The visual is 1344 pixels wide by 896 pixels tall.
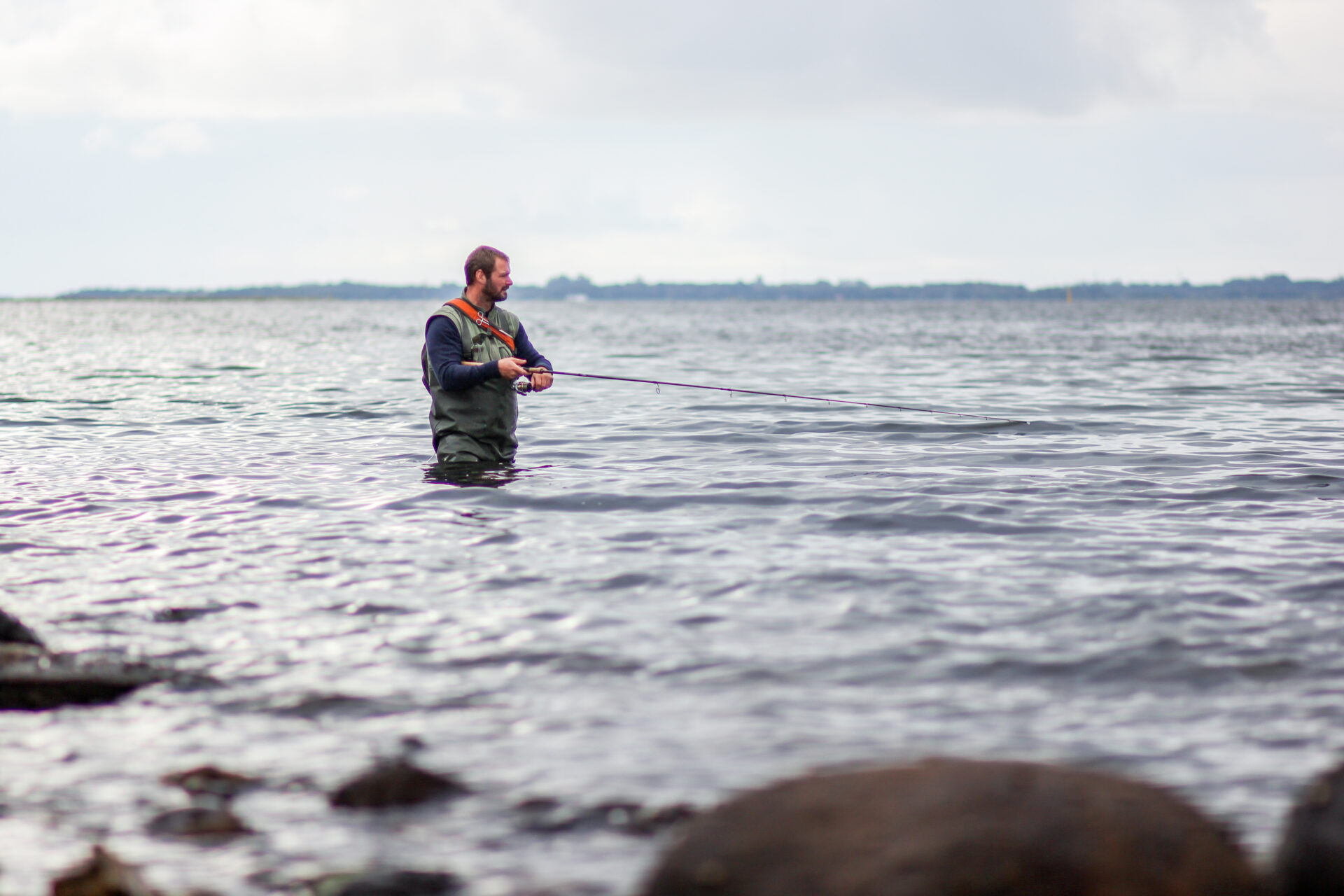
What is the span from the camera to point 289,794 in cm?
418

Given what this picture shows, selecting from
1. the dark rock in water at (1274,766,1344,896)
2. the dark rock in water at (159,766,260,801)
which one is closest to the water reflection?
the dark rock in water at (159,766,260,801)

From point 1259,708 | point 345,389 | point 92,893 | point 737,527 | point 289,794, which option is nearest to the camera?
point 92,893

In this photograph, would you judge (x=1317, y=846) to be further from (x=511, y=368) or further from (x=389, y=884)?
(x=511, y=368)

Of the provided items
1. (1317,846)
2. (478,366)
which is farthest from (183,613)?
(1317,846)

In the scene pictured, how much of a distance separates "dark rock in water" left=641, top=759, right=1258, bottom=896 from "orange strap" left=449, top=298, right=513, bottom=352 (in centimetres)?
776

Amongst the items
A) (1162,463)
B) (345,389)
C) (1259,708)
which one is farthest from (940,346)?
(1259,708)

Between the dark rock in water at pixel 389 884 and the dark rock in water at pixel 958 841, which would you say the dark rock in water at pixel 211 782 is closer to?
the dark rock in water at pixel 389 884

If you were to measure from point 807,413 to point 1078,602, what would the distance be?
1178 centimetres

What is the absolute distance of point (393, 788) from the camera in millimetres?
4141

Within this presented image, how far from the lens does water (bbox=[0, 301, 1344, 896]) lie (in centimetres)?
422

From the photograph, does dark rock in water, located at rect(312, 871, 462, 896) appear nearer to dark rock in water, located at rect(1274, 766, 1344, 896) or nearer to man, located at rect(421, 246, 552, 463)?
dark rock in water, located at rect(1274, 766, 1344, 896)

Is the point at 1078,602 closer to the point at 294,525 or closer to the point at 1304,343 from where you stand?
the point at 294,525

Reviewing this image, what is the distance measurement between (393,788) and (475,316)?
683cm

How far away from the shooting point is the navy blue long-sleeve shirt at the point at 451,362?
10.2 metres
